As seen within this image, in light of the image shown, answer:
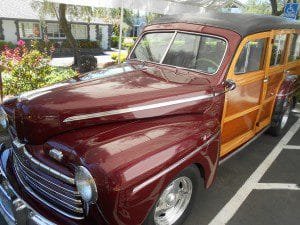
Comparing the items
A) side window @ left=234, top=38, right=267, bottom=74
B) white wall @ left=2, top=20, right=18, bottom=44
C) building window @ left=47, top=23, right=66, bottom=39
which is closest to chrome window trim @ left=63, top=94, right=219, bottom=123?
side window @ left=234, top=38, right=267, bottom=74

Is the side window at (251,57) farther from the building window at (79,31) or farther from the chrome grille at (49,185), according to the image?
the building window at (79,31)

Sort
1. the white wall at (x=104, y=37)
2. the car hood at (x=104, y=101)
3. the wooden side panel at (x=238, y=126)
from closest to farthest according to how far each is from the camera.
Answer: the car hood at (x=104, y=101), the wooden side panel at (x=238, y=126), the white wall at (x=104, y=37)

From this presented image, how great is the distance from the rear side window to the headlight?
2134mm

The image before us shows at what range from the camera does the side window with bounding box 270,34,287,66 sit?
15.7ft

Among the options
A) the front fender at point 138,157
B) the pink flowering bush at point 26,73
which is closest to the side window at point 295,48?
the front fender at point 138,157

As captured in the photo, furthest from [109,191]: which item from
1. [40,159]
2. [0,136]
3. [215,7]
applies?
[215,7]

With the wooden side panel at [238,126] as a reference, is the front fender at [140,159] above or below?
above

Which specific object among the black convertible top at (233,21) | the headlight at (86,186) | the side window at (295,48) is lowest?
the headlight at (86,186)

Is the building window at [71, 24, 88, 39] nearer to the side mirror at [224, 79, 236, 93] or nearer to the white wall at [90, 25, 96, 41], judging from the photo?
the white wall at [90, 25, 96, 41]

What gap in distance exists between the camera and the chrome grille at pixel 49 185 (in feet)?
8.13

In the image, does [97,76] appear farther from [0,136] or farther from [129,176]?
[0,136]

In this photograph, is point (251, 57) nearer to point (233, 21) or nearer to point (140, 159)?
point (233, 21)

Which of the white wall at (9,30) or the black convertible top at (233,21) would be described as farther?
the white wall at (9,30)

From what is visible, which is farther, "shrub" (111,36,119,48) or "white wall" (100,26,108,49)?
"shrub" (111,36,119,48)
